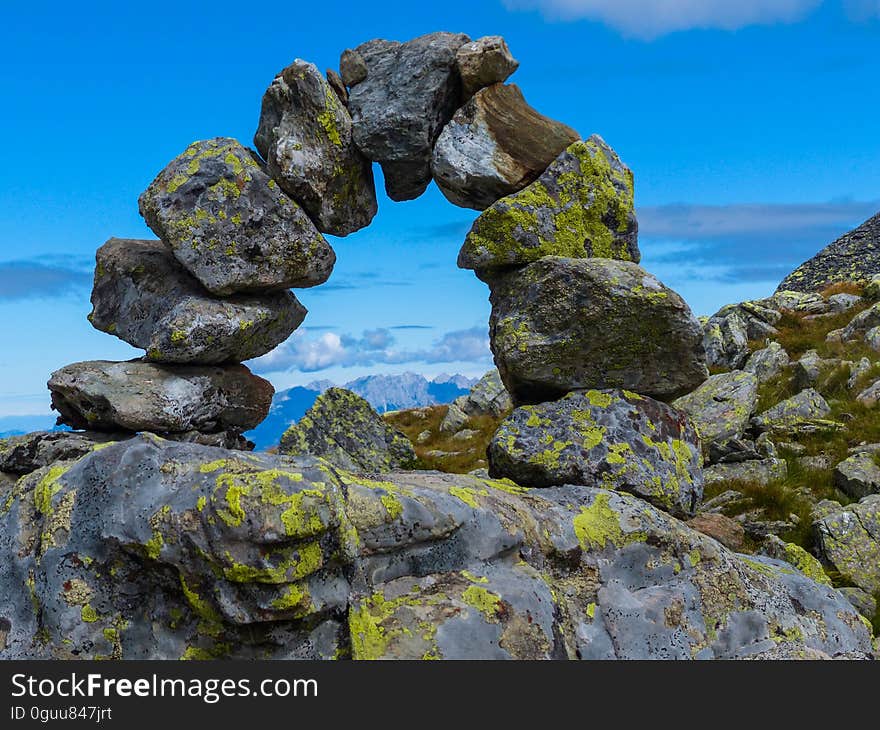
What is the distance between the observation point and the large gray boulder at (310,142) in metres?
13.8

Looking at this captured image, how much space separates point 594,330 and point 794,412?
43.8ft

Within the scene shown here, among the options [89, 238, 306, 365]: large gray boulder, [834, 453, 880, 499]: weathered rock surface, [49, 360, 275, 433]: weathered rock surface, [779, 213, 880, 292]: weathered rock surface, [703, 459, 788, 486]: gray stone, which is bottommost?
[834, 453, 880, 499]: weathered rock surface

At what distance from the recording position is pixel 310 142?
14.0 meters

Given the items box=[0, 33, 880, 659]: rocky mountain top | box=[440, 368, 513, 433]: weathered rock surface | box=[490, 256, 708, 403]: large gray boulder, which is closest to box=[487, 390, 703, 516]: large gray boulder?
box=[0, 33, 880, 659]: rocky mountain top

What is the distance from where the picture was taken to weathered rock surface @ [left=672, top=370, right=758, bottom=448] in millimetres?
22141

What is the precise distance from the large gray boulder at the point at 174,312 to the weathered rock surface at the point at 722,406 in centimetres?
1217

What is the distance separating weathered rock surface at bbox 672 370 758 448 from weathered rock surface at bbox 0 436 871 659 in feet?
42.7

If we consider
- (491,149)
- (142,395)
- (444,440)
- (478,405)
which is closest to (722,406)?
→ (491,149)

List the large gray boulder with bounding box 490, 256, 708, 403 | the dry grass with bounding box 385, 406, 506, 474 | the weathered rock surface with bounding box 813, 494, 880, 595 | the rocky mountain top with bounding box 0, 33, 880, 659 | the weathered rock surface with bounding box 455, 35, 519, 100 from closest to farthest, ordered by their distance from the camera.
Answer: the rocky mountain top with bounding box 0, 33, 880, 659 < the large gray boulder with bounding box 490, 256, 708, 403 < the weathered rock surface with bounding box 455, 35, 519, 100 < the weathered rock surface with bounding box 813, 494, 880, 595 < the dry grass with bounding box 385, 406, 506, 474

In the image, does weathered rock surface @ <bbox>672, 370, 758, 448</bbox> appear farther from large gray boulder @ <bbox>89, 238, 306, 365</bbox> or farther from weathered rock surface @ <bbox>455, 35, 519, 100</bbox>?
large gray boulder @ <bbox>89, 238, 306, 365</bbox>
